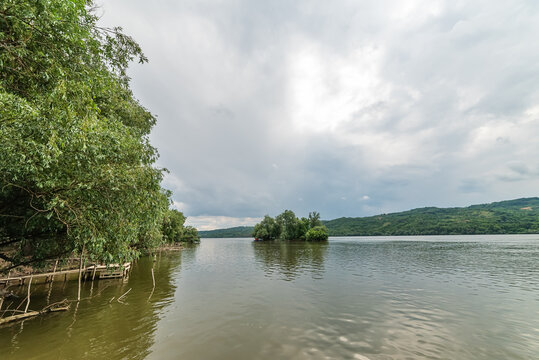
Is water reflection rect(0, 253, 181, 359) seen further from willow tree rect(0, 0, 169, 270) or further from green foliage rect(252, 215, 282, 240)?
green foliage rect(252, 215, 282, 240)

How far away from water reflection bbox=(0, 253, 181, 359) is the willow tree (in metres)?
4.23

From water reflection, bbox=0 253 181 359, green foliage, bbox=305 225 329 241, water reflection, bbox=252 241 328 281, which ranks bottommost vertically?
water reflection, bbox=252 241 328 281

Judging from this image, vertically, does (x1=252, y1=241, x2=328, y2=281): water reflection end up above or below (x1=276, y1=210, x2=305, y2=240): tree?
below

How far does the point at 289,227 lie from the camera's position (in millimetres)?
140875

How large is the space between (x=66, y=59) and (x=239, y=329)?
17.0 meters

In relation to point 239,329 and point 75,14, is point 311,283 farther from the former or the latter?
point 75,14

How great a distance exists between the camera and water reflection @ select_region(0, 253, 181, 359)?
10984mm

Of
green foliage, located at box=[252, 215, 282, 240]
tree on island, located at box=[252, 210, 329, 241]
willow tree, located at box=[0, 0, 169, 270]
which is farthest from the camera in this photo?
green foliage, located at box=[252, 215, 282, 240]

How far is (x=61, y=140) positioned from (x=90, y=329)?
40.1 feet

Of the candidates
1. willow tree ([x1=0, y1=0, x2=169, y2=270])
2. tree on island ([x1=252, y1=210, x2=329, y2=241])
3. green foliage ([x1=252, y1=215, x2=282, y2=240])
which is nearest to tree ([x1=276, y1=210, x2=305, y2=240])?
tree on island ([x1=252, y1=210, x2=329, y2=241])

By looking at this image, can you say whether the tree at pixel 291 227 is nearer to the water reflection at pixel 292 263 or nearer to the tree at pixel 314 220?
the tree at pixel 314 220

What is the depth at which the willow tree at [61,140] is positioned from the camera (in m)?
8.19

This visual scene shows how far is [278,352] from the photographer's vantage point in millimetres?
11000

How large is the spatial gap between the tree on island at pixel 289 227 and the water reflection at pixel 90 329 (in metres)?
115
